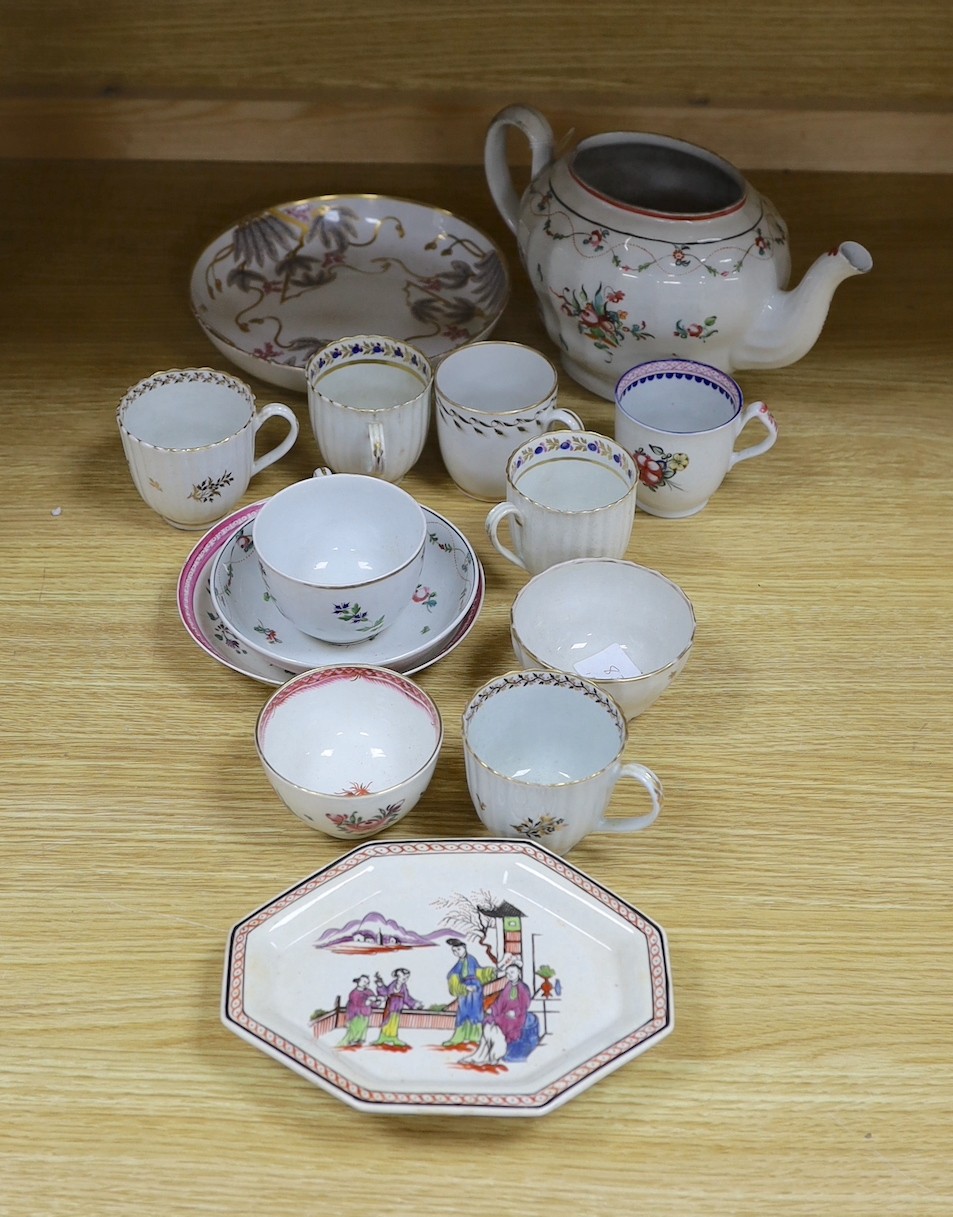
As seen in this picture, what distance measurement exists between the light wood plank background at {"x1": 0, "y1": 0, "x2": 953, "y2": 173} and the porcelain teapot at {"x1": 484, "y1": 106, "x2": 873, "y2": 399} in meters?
0.27

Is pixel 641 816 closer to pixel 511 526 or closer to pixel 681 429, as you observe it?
pixel 511 526

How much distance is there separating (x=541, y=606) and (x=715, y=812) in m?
0.17

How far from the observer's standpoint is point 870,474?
0.95m

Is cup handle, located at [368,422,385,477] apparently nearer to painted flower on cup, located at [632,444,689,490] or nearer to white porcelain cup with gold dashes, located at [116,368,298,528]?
white porcelain cup with gold dashes, located at [116,368,298,528]

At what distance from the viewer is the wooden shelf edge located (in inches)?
48.5

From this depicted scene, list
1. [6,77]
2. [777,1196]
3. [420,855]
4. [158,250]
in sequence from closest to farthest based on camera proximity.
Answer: [777,1196], [420,855], [158,250], [6,77]

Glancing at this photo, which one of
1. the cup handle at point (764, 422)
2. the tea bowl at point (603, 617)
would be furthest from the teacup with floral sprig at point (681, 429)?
the tea bowl at point (603, 617)

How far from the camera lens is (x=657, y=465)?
0.88m

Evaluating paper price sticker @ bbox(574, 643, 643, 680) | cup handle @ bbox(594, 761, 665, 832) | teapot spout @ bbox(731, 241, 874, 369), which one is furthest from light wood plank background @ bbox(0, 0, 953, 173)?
cup handle @ bbox(594, 761, 665, 832)

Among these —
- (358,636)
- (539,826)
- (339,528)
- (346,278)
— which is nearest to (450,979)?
(539,826)

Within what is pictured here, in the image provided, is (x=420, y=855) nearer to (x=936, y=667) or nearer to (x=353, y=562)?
(x=353, y=562)

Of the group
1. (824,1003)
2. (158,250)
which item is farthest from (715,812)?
(158,250)

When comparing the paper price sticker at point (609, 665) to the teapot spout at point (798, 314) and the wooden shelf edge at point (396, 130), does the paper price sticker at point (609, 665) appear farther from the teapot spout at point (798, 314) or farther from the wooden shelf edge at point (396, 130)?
the wooden shelf edge at point (396, 130)

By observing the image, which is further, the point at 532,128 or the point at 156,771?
the point at 532,128
